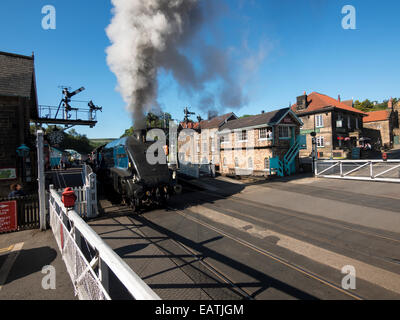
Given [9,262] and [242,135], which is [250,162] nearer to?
[242,135]

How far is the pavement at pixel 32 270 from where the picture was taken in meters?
3.84

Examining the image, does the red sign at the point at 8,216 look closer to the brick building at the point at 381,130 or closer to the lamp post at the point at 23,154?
the lamp post at the point at 23,154

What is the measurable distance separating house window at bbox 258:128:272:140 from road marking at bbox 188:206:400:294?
12.6m

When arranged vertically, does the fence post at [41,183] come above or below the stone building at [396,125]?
below

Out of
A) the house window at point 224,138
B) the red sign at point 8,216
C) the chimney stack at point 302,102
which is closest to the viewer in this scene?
the red sign at point 8,216

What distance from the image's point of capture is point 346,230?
6.64 metres

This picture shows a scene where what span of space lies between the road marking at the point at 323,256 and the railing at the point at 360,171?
1146cm

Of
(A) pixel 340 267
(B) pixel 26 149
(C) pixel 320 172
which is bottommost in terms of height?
(A) pixel 340 267

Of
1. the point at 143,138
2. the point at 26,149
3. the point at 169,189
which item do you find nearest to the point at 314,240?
the point at 169,189

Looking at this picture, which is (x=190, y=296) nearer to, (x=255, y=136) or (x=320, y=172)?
(x=320, y=172)

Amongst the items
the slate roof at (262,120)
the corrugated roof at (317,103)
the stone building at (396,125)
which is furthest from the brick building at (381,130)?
the slate roof at (262,120)

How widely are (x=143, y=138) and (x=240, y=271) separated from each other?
719 centimetres

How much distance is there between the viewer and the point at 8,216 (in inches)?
276

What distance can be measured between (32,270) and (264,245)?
5.53m
